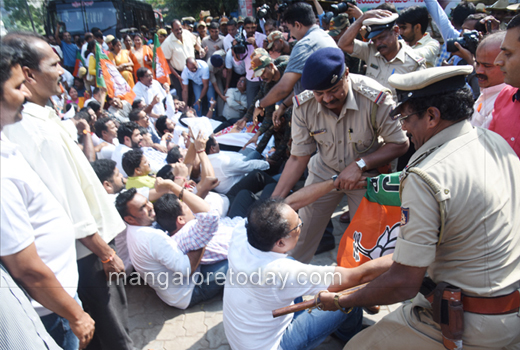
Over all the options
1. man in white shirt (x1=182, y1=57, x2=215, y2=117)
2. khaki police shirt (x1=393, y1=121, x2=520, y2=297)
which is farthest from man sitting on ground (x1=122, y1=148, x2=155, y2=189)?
man in white shirt (x1=182, y1=57, x2=215, y2=117)

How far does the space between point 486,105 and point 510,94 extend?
35 cm

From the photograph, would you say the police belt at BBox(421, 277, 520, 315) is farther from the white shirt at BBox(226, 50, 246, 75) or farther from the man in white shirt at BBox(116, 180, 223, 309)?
the white shirt at BBox(226, 50, 246, 75)

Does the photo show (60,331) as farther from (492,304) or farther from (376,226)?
(492,304)

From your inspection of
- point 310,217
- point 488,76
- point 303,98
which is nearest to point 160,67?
point 303,98

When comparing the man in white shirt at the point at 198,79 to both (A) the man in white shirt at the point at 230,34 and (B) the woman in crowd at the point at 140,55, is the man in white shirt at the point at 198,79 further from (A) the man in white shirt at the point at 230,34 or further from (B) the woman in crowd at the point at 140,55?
(B) the woman in crowd at the point at 140,55

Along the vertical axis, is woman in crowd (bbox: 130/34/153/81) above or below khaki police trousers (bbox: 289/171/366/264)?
above

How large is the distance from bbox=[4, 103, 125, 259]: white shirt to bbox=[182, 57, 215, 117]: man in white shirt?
240 inches

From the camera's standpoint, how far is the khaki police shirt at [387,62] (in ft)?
11.2

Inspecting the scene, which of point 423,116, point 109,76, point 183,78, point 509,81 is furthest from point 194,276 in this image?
point 183,78

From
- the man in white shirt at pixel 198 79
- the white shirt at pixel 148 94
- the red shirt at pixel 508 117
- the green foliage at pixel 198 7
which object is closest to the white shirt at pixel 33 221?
the red shirt at pixel 508 117

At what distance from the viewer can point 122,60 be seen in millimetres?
7930

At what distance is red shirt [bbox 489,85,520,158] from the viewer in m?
1.93

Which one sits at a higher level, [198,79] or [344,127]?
[344,127]

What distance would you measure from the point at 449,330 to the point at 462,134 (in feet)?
2.73
